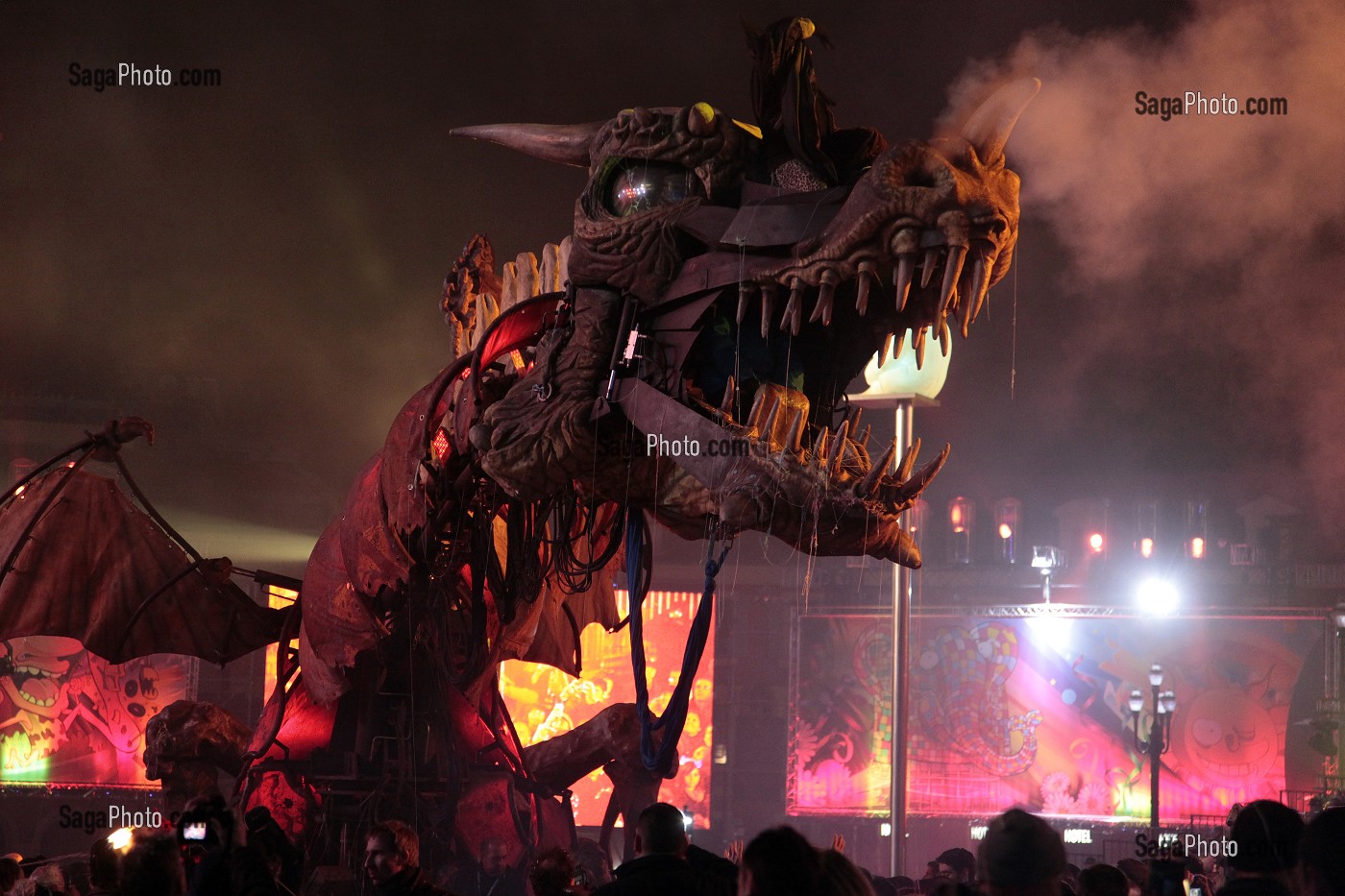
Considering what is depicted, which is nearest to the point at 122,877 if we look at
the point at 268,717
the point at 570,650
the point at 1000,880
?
the point at 1000,880

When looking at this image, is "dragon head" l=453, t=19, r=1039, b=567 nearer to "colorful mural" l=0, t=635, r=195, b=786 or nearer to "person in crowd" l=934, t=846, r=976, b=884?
"person in crowd" l=934, t=846, r=976, b=884

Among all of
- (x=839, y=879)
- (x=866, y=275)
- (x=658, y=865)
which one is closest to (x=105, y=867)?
(x=658, y=865)

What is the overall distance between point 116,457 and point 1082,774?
30047 millimetres

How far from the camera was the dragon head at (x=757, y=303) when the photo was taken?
17.2ft

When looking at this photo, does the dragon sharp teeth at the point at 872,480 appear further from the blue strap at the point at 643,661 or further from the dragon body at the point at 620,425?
the blue strap at the point at 643,661

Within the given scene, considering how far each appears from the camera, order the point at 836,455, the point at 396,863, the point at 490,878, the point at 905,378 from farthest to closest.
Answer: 1. the point at 905,378
2. the point at 490,878
3. the point at 836,455
4. the point at 396,863

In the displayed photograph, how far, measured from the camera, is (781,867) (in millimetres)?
2994

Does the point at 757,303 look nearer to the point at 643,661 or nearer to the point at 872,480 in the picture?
the point at 872,480

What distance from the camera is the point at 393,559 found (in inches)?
271

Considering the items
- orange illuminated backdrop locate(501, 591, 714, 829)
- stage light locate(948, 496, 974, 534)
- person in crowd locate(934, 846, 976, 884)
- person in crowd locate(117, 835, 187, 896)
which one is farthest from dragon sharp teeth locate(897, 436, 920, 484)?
stage light locate(948, 496, 974, 534)

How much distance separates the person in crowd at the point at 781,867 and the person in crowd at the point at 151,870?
1459mm

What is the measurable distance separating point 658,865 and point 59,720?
25.8m

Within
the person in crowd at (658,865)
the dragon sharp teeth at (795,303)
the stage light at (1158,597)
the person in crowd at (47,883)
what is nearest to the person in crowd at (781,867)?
the person in crowd at (658,865)

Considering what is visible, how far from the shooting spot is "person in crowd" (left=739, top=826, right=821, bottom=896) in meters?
2.98
